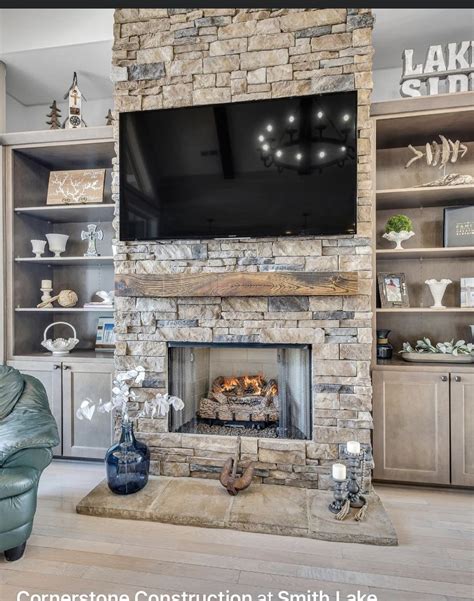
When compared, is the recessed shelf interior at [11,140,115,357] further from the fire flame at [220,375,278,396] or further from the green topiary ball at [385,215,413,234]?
the green topiary ball at [385,215,413,234]

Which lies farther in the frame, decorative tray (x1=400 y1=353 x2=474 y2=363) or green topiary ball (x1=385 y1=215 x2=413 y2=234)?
green topiary ball (x1=385 y1=215 x2=413 y2=234)

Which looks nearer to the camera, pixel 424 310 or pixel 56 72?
pixel 424 310

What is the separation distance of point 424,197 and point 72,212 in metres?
2.60

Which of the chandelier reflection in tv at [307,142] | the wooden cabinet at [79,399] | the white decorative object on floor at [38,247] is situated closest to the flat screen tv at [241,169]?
the chandelier reflection in tv at [307,142]

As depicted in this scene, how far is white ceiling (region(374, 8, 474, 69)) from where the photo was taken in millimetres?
2447

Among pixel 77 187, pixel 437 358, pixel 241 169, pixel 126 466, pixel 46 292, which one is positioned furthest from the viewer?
pixel 46 292

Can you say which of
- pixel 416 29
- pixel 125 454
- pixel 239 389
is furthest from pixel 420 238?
pixel 125 454

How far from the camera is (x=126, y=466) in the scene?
2225 mm

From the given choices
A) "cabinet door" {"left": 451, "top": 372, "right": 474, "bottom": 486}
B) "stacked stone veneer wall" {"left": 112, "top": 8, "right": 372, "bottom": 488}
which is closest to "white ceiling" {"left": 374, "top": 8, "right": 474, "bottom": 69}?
"stacked stone veneer wall" {"left": 112, "top": 8, "right": 372, "bottom": 488}

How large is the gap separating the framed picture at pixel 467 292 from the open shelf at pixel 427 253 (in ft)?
0.63

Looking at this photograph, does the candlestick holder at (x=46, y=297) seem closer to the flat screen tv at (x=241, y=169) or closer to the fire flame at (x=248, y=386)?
the flat screen tv at (x=241, y=169)

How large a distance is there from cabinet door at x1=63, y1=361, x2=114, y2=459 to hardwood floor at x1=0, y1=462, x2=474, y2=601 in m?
0.61

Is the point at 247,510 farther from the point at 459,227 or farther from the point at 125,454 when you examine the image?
the point at 459,227

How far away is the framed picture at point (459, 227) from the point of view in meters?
2.50
